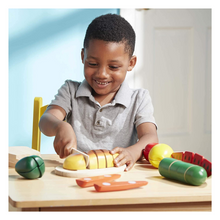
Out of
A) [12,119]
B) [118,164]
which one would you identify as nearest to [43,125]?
[118,164]

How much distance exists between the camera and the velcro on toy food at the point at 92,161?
2.10ft

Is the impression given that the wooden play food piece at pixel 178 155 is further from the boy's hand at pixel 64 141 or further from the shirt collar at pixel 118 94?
the shirt collar at pixel 118 94

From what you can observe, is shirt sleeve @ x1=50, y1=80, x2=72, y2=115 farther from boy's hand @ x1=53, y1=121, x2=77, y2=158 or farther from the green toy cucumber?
the green toy cucumber

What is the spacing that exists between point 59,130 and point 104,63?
25cm

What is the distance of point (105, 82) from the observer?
963mm

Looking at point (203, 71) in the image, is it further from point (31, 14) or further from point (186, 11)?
point (31, 14)

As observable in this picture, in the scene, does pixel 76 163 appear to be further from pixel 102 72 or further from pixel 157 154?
pixel 102 72

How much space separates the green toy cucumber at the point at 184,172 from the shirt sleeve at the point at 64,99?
0.49m

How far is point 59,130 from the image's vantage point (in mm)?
784

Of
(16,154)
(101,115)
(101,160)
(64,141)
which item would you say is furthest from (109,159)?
(101,115)

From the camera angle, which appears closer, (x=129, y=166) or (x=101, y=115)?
(x=129, y=166)

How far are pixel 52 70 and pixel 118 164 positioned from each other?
1301 millimetres

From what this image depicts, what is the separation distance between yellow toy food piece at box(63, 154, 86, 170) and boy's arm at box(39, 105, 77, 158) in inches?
2.2

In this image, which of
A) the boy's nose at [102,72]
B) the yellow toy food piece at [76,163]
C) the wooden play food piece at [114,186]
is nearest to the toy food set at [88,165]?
the yellow toy food piece at [76,163]
